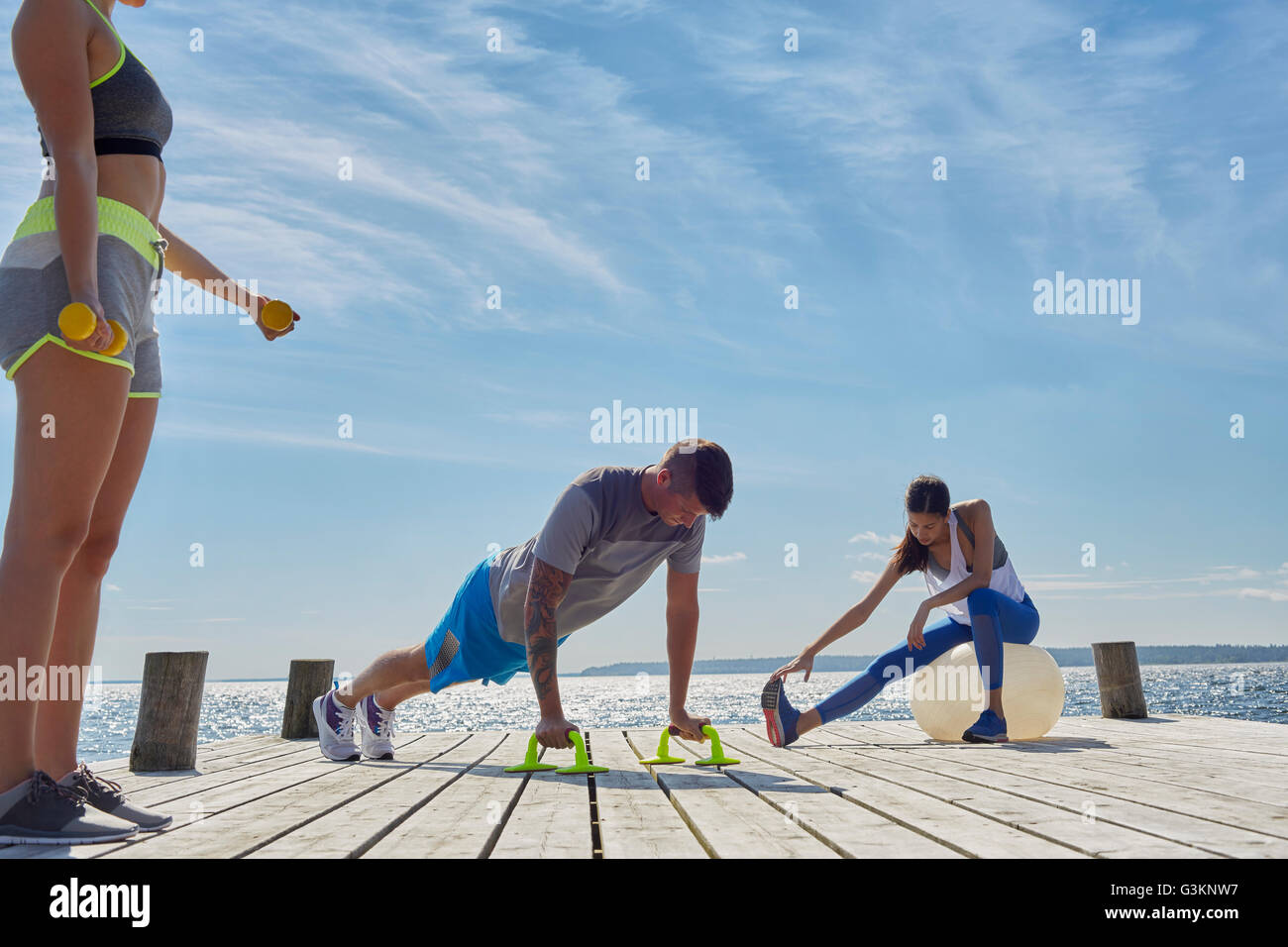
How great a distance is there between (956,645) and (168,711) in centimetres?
466

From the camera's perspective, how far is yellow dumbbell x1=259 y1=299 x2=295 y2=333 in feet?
11.5

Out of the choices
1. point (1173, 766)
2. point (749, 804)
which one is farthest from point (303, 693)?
point (1173, 766)

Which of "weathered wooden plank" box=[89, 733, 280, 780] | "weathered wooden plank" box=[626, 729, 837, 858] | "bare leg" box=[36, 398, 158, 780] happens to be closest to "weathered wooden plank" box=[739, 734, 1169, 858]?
"weathered wooden plank" box=[626, 729, 837, 858]

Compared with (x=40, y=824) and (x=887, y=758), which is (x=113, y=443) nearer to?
(x=40, y=824)

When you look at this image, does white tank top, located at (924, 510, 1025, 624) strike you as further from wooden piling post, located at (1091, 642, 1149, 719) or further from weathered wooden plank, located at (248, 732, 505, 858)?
weathered wooden plank, located at (248, 732, 505, 858)

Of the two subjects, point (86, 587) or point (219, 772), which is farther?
point (219, 772)

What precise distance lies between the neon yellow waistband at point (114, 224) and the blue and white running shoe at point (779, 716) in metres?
3.92

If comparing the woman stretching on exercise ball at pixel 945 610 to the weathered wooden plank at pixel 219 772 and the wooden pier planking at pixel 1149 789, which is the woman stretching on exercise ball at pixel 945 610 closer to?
the wooden pier planking at pixel 1149 789

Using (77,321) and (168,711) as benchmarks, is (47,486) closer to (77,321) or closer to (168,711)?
(77,321)

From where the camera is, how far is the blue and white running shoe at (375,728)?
16.5ft

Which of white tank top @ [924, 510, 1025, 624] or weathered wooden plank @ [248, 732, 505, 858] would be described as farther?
white tank top @ [924, 510, 1025, 624]

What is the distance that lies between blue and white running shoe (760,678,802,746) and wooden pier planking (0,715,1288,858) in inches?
8.5

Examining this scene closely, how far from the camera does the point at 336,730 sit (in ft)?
16.6
